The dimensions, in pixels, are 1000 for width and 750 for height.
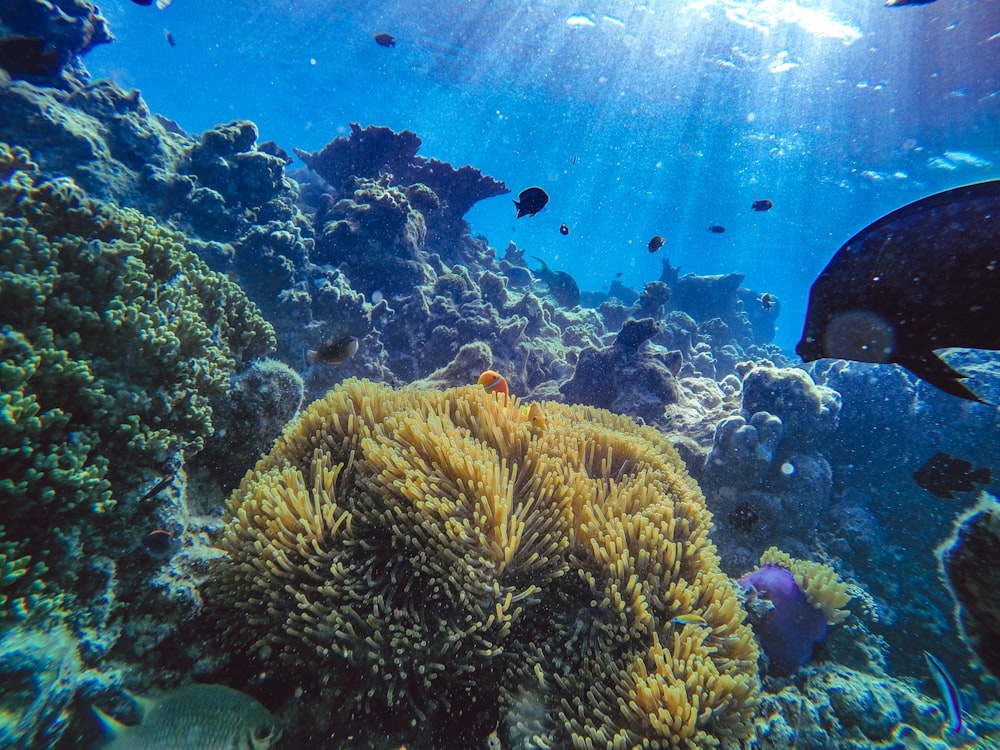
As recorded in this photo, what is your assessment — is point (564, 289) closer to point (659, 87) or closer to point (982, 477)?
point (982, 477)

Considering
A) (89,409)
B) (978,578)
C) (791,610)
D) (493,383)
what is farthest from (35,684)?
(791,610)

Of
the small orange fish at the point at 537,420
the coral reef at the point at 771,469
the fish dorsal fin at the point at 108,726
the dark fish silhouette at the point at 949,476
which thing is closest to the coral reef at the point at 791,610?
the coral reef at the point at 771,469

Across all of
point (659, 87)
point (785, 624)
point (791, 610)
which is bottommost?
point (785, 624)

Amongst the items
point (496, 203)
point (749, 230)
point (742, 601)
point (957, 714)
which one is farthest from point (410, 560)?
point (496, 203)

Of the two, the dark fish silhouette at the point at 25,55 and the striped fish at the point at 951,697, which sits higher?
the dark fish silhouette at the point at 25,55

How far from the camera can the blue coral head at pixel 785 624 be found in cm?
355

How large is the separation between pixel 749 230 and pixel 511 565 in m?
56.1

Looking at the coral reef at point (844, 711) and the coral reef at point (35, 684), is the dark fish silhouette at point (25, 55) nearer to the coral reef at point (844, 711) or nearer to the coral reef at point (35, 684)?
the coral reef at point (35, 684)

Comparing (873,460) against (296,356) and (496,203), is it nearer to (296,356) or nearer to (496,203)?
(296,356)

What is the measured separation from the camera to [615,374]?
704cm

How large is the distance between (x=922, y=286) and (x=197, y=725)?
134 inches

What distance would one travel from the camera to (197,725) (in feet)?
5.52

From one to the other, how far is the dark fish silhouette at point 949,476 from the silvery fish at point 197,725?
736cm

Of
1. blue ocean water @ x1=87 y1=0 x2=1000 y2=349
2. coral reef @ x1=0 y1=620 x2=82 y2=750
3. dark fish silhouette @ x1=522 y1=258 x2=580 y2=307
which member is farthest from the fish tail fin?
dark fish silhouette @ x1=522 y1=258 x2=580 y2=307
